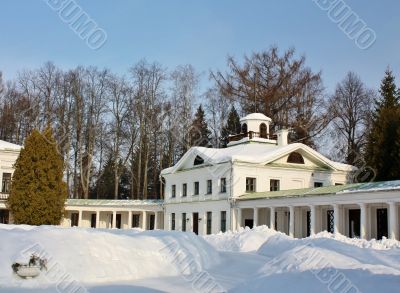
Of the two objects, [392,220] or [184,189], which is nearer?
[392,220]

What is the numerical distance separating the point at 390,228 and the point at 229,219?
12069 mm

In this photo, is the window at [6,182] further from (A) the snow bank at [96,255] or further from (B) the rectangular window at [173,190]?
(A) the snow bank at [96,255]

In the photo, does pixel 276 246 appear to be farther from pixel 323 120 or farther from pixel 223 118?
pixel 223 118

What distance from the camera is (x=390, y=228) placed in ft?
77.3

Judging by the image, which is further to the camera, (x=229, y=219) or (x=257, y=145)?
(x=257, y=145)

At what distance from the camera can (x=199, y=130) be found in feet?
162

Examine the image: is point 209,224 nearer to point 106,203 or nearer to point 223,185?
point 223,185

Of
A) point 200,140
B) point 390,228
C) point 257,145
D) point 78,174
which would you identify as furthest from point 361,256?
point 78,174

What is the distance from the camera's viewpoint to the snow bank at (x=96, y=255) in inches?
464

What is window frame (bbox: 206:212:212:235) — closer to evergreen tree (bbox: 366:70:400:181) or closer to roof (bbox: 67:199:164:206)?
roof (bbox: 67:199:164:206)
